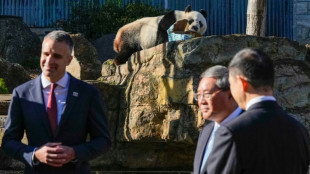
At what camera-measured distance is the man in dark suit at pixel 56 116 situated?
4504 millimetres

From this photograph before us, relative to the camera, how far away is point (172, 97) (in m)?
7.80

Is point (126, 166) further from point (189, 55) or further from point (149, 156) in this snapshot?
Answer: point (189, 55)

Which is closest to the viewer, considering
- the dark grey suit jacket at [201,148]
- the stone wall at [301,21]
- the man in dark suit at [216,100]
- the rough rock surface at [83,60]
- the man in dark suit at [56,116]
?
the dark grey suit jacket at [201,148]

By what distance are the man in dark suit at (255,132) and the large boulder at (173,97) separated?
401 cm

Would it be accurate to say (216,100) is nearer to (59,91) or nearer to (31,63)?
(59,91)

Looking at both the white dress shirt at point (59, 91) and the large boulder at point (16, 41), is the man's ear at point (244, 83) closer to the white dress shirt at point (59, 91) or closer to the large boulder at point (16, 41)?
the white dress shirt at point (59, 91)

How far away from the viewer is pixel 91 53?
402 inches

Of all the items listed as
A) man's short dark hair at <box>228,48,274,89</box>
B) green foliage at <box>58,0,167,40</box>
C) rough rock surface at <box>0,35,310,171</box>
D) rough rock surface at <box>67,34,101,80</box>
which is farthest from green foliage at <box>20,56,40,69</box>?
man's short dark hair at <box>228,48,274,89</box>

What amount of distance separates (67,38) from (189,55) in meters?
3.27

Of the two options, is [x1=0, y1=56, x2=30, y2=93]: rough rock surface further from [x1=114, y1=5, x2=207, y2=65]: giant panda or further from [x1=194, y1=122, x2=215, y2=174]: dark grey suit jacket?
[x1=194, y1=122, x2=215, y2=174]: dark grey suit jacket

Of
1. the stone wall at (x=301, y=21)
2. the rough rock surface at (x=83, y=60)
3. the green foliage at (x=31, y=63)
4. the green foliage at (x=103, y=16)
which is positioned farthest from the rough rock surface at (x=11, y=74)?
the stone wall at (x=301, y=21)

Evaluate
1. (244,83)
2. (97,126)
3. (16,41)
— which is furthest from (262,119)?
(16,41)

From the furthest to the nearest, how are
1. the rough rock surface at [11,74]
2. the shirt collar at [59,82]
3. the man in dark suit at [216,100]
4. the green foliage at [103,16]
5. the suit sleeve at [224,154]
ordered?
1. the green foliage at [103,16]
2. the rough rock surface at [11,74]
3. the shirt collar at [59,82]
4. the man in dark suit at [216,100]
5. the suit sleeve at [224,154]

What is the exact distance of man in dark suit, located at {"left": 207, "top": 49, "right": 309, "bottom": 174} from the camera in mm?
3482
